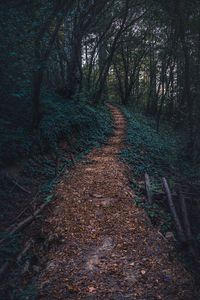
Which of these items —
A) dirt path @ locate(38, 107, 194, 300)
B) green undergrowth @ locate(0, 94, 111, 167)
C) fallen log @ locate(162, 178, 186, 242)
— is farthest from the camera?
green undergrowth @ locate(0, 94, 111, 167)

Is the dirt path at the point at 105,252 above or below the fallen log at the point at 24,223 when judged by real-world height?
below

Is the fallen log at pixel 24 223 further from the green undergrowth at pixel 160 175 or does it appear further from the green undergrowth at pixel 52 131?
the green undergrowth at pixel 160 175

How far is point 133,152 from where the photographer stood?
13.6 m

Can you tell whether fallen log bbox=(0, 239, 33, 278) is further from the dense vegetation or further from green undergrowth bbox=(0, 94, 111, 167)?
green undergrowth bbox=(0, 94, 111, 167)

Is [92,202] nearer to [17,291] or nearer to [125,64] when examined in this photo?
[17,291]

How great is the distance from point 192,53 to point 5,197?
454 inches

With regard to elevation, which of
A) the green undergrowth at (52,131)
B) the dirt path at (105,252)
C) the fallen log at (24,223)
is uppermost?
the green undergrowth at (52,131)

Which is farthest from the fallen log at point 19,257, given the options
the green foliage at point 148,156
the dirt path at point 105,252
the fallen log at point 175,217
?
the green foliage at point 148,156

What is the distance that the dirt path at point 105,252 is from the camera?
5391 millimetres

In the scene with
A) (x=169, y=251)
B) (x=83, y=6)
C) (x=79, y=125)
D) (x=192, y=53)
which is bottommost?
(x=169, y=251)

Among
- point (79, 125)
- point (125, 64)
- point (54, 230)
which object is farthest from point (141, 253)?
point (125, 64)

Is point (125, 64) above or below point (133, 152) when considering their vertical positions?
above

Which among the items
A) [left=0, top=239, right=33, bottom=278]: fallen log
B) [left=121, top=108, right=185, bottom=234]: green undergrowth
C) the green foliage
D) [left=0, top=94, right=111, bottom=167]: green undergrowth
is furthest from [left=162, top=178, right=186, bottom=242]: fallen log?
[left=0, top=94, right=111, bottom=167]: green undergrowth

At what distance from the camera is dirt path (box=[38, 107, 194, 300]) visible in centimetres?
539
